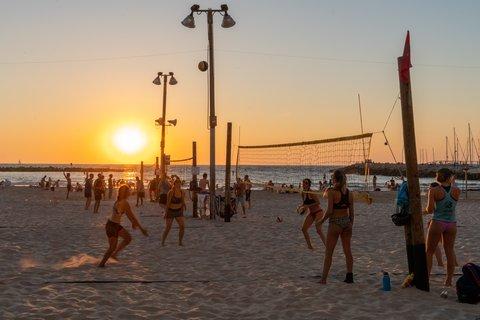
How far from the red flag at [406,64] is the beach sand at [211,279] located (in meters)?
2.75

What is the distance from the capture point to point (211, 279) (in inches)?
293

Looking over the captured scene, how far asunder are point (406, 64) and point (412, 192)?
65.5 inches

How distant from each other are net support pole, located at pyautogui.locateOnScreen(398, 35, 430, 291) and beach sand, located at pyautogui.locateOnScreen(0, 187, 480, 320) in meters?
0.30

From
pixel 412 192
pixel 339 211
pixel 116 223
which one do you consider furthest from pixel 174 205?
pixel 412 192

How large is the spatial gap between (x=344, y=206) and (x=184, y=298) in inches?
92.3

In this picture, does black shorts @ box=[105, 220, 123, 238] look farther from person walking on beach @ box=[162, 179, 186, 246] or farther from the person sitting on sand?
person walking on beach @ box=[162, 179, 186, 246]

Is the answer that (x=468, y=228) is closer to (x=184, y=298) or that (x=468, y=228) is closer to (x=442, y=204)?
(x=442, y=204)

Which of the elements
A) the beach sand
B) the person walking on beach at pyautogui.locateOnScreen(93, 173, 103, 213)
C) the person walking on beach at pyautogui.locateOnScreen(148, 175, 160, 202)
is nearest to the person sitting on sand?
the beach sand

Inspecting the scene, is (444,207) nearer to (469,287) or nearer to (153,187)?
(469,287)

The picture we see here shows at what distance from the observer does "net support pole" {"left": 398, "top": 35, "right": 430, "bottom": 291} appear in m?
6.72

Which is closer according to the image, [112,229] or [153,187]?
[112,229]

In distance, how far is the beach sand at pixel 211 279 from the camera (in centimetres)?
580

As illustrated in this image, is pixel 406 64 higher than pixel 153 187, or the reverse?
pixel 406 64

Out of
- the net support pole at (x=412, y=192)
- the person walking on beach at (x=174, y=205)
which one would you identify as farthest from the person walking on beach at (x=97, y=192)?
the net support pole at (x=412, y=192)
